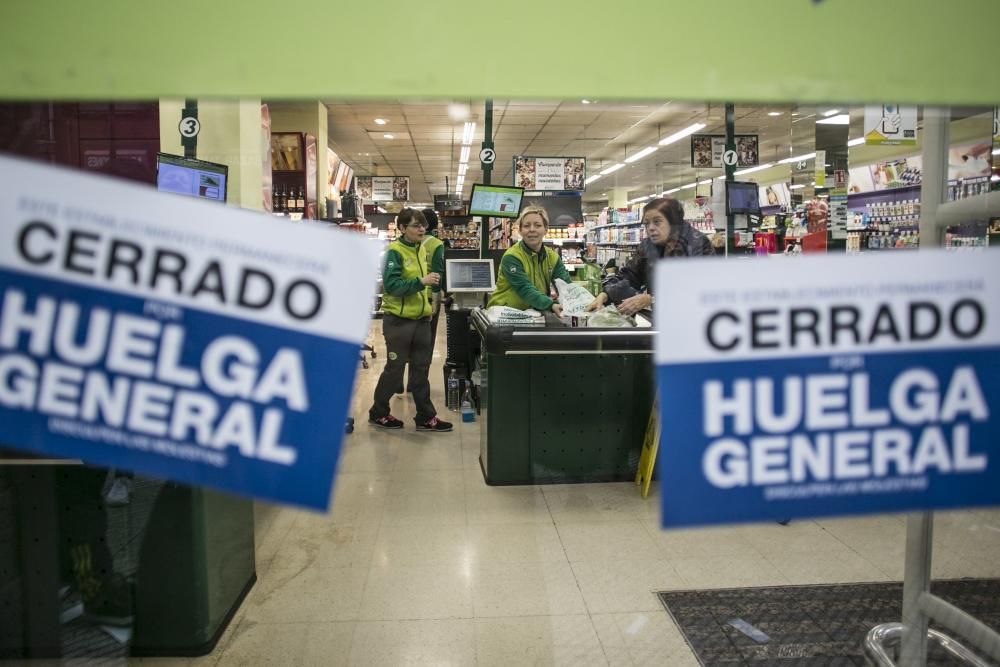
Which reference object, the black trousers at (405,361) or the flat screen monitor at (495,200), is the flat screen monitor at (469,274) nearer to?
the flat screen monitor at (495,200)

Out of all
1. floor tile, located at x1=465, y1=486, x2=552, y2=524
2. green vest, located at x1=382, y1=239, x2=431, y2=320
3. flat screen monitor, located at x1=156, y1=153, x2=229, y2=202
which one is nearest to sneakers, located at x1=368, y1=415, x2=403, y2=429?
green vest, located at x1=382, y1=239, x2=431, y2=320

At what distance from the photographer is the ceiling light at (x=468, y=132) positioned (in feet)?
32.5

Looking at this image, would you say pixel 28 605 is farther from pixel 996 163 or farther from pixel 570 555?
pixel 996 163

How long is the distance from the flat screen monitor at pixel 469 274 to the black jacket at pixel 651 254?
3.67 meters

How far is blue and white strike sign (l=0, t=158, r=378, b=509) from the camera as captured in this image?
0.89 m

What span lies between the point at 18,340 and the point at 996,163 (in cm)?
476

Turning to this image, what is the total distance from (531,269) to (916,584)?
3119 mm

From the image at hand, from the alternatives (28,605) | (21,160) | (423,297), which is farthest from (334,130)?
(21,160)

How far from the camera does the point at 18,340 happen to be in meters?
0.90

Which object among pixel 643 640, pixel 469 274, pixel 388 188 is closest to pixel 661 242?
pixel 643 640

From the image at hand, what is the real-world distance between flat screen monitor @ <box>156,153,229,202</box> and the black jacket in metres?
1.32

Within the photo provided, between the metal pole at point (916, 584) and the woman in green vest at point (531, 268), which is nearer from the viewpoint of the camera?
the metal pole at point (916, 584)

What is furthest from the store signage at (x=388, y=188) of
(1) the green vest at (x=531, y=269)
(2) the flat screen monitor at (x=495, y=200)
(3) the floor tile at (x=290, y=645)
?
(3) the floor tile at (x=290, y=645)

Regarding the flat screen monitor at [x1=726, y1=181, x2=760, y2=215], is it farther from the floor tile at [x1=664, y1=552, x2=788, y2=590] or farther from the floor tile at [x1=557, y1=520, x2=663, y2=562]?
the floor tile at [x1=664, y1=552, x2=788, y2=590]
